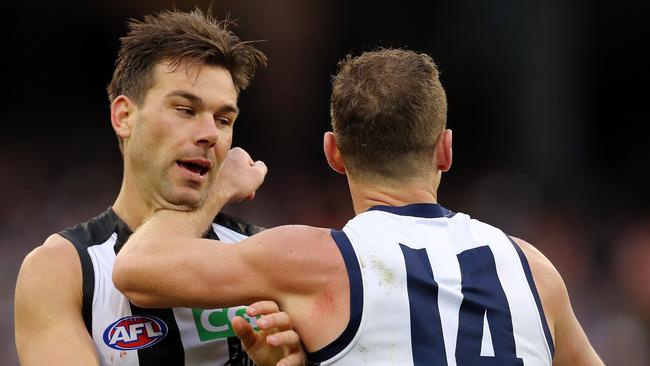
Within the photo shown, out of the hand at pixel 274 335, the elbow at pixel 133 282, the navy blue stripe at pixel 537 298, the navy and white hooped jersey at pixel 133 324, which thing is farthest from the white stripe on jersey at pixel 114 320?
the navy blue stripe at pixel 537 298

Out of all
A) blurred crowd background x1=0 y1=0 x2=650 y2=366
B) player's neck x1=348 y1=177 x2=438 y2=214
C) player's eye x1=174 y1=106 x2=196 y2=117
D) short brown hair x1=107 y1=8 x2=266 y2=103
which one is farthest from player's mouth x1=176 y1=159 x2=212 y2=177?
blurred crowd background x1=0 y1=0 x2=650 y2=366

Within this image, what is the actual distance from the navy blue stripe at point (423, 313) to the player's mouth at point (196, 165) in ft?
3.73

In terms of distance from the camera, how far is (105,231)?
3.96m

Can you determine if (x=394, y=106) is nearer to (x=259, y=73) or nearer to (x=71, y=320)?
(x=71, y=320)

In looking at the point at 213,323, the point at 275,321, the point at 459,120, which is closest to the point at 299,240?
the point at 275,321

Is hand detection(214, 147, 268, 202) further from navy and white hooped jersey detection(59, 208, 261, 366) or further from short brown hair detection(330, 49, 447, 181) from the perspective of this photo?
short brown hair detection(330, 49, 447, 181)

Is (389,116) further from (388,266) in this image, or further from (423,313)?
(423,313)

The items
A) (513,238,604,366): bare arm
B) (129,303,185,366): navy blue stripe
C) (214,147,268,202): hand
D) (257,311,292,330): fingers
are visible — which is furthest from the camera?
(214,147,268,202): hand

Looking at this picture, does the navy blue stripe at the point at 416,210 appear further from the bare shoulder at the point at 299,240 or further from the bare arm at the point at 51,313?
the bare arm at the point at 51,313

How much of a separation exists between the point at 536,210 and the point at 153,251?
867 cm

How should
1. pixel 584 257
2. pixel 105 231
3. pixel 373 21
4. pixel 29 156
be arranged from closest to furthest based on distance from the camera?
pixel 105 231
pixel 29 156
pixel 584 257
pixel 373 21

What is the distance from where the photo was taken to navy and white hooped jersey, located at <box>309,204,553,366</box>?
310 centimetres

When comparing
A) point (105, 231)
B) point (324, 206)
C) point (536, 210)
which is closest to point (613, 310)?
point (536, 210)

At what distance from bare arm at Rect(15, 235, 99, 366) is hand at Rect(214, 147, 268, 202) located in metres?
0.73
